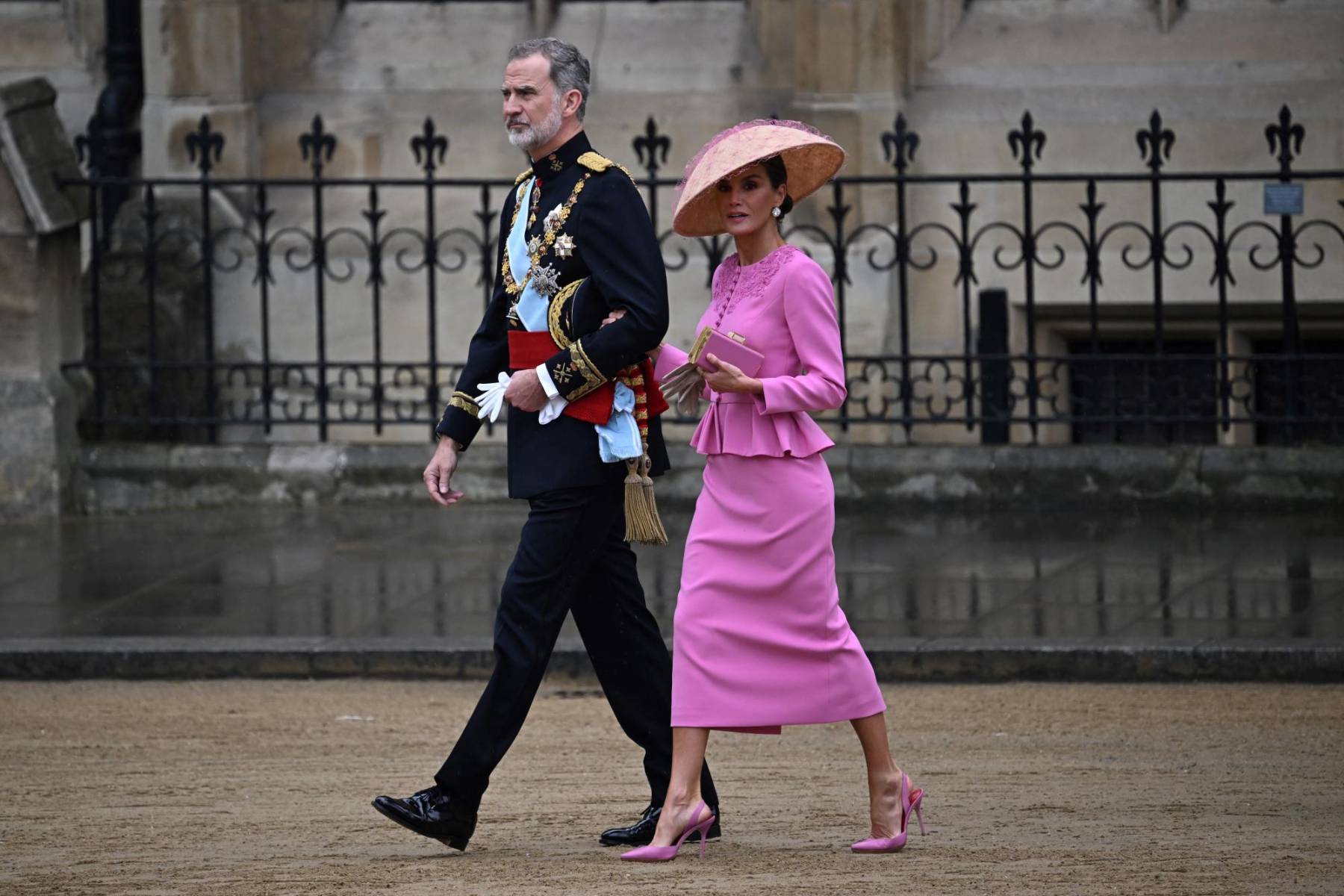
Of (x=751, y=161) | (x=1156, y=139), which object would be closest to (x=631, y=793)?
(x=751, y=161)

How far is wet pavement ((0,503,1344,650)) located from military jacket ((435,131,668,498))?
2724 millimetres

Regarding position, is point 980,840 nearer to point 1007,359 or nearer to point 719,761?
point 719,761

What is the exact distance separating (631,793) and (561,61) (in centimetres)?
206

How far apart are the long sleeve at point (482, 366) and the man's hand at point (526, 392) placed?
218 millimetres

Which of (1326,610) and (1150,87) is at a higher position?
(1150,87)

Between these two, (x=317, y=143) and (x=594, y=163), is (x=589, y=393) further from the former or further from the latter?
(x=317, y=143)

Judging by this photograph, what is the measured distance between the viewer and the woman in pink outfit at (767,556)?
5.33 metres

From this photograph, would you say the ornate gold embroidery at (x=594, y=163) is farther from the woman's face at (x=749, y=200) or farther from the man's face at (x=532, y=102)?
the woman's face at (x=749, y=200)

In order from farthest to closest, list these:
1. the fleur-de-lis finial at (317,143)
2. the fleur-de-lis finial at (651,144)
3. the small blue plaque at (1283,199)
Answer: the fleur-de-lis finial at (317,143) < the fleur-de-lis finial at (651,144) < the small blue plaque at (1283,199)

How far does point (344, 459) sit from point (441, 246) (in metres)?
2.12

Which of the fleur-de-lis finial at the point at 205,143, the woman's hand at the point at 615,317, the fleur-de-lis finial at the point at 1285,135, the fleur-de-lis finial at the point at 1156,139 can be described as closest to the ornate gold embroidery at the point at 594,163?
the woman's hand at the point at 615,317

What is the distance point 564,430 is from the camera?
5.49 meters

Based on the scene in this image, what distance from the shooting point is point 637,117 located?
13.4 meters

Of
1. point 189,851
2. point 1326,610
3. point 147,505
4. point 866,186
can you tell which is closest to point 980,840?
point 189,851
